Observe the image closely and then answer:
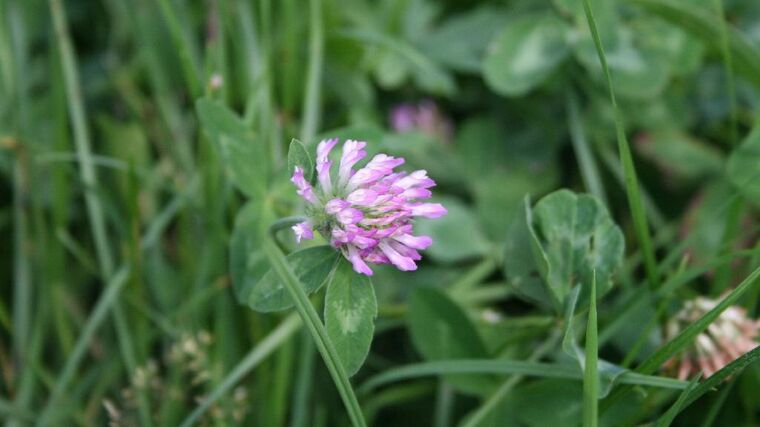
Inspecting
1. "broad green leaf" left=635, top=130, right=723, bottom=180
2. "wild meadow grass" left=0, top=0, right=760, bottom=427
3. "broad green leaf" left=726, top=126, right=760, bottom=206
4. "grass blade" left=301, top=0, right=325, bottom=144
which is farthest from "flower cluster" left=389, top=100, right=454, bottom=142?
"broad green leaf" left=726, top=126, right=760, bottom=206

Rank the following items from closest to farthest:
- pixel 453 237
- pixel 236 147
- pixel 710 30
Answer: pixel 236 147 < pixel 710 30 < pixel 453 237

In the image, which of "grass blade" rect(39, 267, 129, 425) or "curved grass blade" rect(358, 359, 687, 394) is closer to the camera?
"curved grass blade" rect(358, 359, 687, 394)

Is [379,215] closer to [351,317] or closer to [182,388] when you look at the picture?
[351,317]

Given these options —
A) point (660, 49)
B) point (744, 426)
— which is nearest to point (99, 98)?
point (660, 49)

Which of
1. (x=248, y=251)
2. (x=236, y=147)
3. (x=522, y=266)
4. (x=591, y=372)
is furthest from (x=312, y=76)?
(x=591, y=372)

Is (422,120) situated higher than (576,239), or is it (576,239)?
(422,120)

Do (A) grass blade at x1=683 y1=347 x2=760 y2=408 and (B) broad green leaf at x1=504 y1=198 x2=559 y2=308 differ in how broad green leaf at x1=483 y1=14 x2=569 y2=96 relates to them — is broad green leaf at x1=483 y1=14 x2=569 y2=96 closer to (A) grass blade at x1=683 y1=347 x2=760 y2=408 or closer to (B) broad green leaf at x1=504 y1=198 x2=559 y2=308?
(B) broad green leaf at x1=504 y1=198 x2=559 y2=308

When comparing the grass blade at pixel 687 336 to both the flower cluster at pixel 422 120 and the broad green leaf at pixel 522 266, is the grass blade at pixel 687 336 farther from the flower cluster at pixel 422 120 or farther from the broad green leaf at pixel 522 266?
the flower cluster at pixel 422 120
